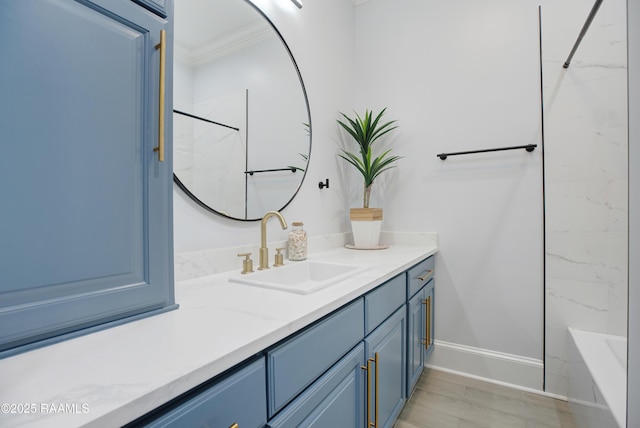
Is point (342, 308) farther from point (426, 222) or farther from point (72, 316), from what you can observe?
point (426, 222)

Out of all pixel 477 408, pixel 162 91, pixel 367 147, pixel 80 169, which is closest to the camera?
pixel 80 169

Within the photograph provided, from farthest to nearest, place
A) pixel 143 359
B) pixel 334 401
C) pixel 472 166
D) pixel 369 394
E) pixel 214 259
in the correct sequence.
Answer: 1. pixel 472 166
2. pixel 214 259
3. pixel 369 394
4. pixel 334 401
5. pixel 143 359

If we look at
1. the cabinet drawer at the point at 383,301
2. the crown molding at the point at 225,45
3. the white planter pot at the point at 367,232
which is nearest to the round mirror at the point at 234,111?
the crown molding at the point at 225,45

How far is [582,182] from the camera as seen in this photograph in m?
1.75

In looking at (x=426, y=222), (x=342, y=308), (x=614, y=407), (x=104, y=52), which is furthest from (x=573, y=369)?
(x=104, y=52)

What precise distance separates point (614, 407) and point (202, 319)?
1436 millimetres

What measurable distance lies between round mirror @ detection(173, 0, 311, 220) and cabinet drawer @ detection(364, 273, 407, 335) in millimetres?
688

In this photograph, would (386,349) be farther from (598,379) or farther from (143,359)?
(143,359)

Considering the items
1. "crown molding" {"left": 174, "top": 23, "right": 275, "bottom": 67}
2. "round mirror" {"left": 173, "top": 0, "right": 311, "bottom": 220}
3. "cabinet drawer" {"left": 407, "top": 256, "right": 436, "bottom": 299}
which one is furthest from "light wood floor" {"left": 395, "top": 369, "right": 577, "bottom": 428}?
"crown molding" {"left": 174, "top": 23, "right": 275, "bottom": 67}

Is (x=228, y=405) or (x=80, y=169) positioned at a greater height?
(x=80, y=169)

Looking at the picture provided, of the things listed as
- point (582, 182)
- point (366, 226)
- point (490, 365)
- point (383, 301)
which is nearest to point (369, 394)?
point (383, 301)

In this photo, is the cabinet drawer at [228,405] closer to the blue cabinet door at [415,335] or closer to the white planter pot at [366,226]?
the blue cabinet door at [415,335]

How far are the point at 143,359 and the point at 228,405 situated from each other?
180 mm

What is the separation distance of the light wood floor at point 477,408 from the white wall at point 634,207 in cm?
108
